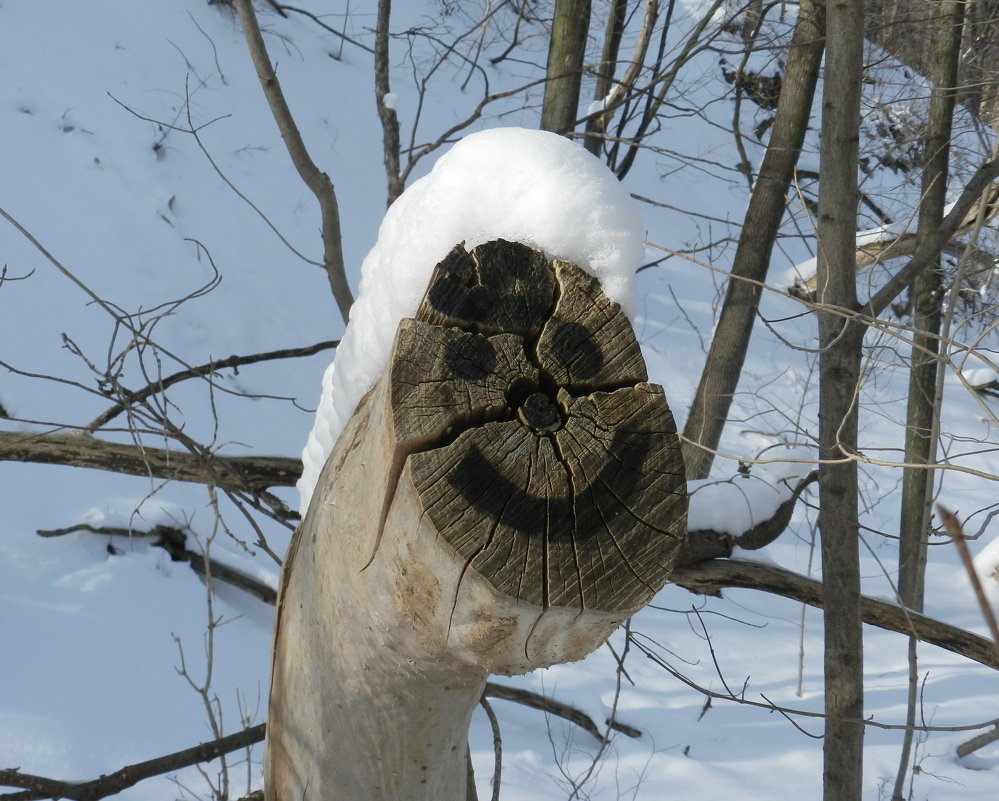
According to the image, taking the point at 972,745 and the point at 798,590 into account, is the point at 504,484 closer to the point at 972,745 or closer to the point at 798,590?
the point at 798,590

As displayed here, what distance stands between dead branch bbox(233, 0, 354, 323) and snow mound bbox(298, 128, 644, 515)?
127cm

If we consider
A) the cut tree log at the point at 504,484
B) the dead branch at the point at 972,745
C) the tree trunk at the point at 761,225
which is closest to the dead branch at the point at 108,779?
the cut tree log at the point at 504,484

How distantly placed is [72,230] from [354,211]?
8.80 ft

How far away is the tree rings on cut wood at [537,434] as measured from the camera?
942 millimetres

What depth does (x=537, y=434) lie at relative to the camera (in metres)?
0.98

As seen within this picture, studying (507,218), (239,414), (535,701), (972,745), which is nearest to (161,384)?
(535,701)

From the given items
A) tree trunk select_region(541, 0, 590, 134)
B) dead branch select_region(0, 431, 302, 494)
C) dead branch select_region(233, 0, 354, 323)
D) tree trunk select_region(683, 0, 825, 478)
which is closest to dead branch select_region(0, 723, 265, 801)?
dead branch select_region(0, 431, 302, 494)

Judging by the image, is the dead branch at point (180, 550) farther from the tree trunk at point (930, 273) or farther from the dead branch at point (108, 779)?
the tree trunk at point (930, 273)

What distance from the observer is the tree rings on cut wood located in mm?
942

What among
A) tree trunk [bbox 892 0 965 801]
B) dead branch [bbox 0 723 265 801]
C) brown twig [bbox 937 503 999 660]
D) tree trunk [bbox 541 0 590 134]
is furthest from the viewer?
tree trunk [bbox 892 0 965 801]

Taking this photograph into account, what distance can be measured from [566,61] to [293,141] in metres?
1.76

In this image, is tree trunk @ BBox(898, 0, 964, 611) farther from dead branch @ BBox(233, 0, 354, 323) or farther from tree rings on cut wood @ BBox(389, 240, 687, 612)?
tree rings on cut wood @ BBox(389, 240, 687, 612)

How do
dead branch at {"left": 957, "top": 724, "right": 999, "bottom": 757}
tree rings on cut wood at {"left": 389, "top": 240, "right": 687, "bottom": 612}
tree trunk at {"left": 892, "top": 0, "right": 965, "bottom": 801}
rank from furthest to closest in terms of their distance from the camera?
dead branch at {"left": 957, "top": 724, "right": 999, "bottom": 757} → tree trunk at {"left": 892, "top": 0, "right": 965, "bottom": 801} → tree rings on cut wood at {"left": 389, "top": 240, "right": 687, "bottom": 612}

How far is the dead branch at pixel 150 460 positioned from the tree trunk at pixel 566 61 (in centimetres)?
215
